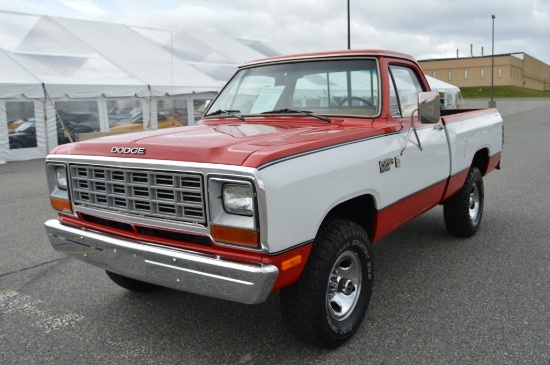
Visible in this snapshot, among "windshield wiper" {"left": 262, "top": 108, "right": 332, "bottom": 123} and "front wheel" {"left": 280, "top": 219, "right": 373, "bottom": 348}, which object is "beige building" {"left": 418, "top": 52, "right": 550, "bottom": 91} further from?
"front wheel" {"left": 280, "top": 219, "right": 373, "bottom": 348}

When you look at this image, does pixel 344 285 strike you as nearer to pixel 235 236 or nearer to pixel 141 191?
pixel 235 236

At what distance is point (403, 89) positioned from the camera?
4.28 meters

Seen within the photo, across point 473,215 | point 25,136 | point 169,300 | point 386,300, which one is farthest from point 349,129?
point 25,136

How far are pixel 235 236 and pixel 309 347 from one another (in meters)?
0.99

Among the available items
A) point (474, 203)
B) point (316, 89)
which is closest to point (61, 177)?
point (316, 89)

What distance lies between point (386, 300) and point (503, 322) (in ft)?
2.66

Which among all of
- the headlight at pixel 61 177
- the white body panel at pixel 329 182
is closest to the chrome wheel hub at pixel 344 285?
the white body panel at pixel 329 182

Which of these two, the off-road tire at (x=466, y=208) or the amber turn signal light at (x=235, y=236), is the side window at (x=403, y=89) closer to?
the off-road tire at (x=466, y=208)

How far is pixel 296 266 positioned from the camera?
2.71m

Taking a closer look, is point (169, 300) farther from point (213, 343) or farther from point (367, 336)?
point (367, 336)

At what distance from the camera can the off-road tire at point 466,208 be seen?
5.17 meters

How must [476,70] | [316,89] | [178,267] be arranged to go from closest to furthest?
[178,267]
[316,89]
[476,70]

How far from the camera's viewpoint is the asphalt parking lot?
10.1 ft

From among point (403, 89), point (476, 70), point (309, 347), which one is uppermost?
point (476, 70)
